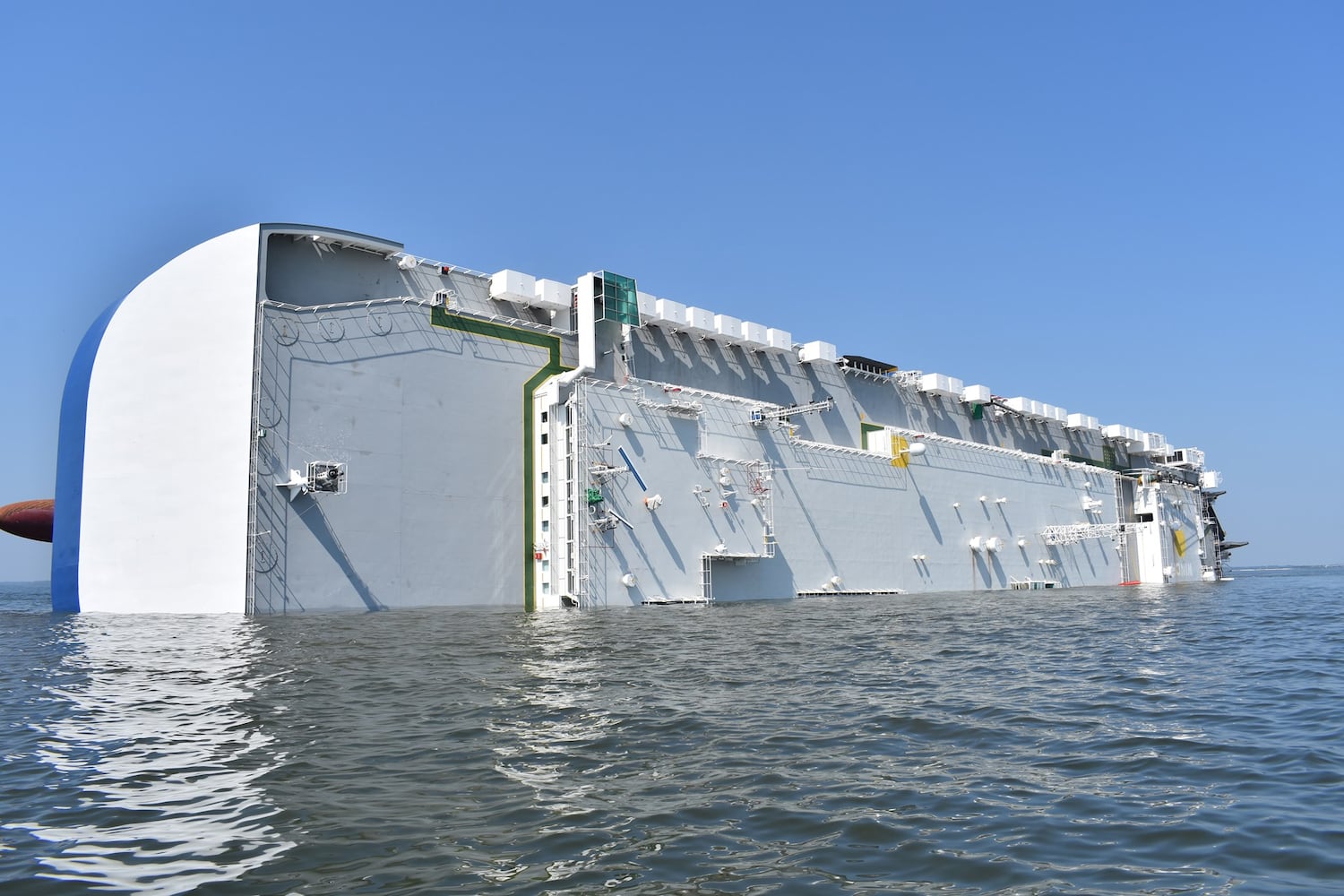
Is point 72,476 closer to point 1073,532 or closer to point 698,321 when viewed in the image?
point 698,321

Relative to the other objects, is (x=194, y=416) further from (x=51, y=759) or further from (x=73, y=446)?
(x=51, y=759)

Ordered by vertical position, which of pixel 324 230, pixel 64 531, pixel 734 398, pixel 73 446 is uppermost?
pixel 324 230

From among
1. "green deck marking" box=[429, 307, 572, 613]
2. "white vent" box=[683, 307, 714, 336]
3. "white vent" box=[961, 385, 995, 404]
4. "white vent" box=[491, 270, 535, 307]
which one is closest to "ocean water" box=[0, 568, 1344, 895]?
"green deck marking" box=[429, 307, 572, 613]

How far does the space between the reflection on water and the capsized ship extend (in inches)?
453

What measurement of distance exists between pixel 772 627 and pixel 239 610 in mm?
13834

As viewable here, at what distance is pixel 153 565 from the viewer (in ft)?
84.2

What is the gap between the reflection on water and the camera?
580 cm

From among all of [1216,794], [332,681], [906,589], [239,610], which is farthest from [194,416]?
[906,589]

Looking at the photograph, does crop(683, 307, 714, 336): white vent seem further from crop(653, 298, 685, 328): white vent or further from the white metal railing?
the white metal railing

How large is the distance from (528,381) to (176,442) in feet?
35.3

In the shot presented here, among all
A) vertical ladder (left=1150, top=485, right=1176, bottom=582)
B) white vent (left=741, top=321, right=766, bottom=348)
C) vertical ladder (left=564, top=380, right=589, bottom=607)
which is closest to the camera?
vertical ladder (left=564, top=380, right=589, bottom=607)

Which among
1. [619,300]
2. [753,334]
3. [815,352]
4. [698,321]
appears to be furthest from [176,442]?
[815,352]

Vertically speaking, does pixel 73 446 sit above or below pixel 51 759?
above

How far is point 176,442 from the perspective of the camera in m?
26.0
